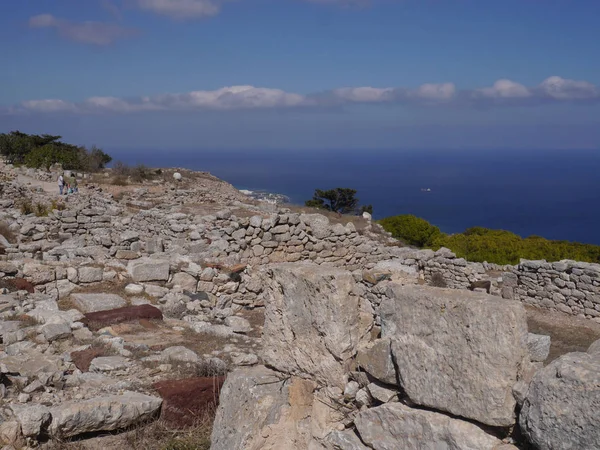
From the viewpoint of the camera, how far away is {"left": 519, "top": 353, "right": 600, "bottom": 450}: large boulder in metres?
2.38

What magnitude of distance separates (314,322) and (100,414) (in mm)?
2067

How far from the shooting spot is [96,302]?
25.3 feet

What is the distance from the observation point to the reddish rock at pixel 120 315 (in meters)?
6.96

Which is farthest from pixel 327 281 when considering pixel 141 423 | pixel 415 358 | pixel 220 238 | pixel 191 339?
pixel 220 238

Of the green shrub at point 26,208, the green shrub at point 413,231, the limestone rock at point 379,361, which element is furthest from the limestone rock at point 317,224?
the green shrub at point 413,231

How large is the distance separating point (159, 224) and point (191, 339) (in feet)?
32.0

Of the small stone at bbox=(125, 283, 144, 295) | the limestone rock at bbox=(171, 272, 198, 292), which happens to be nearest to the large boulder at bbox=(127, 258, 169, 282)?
the limestone rock at bbox=(171, 272, 198, 292)

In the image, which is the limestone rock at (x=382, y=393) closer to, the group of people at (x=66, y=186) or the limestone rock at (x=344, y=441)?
the limestone rock at (x=344, y=441)

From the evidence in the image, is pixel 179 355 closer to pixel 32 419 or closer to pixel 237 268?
pixel 32 419

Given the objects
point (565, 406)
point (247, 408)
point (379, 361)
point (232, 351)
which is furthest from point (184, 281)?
point (565, 406)

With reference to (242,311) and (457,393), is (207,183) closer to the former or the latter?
(242,311)

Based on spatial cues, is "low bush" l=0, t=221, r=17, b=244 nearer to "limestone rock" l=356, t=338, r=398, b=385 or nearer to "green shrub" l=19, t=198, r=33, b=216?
"green shrub" l=19, t=198, r=33, b=216

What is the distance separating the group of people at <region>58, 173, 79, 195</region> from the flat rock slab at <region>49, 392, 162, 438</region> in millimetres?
21816

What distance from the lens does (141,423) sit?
446 cm
